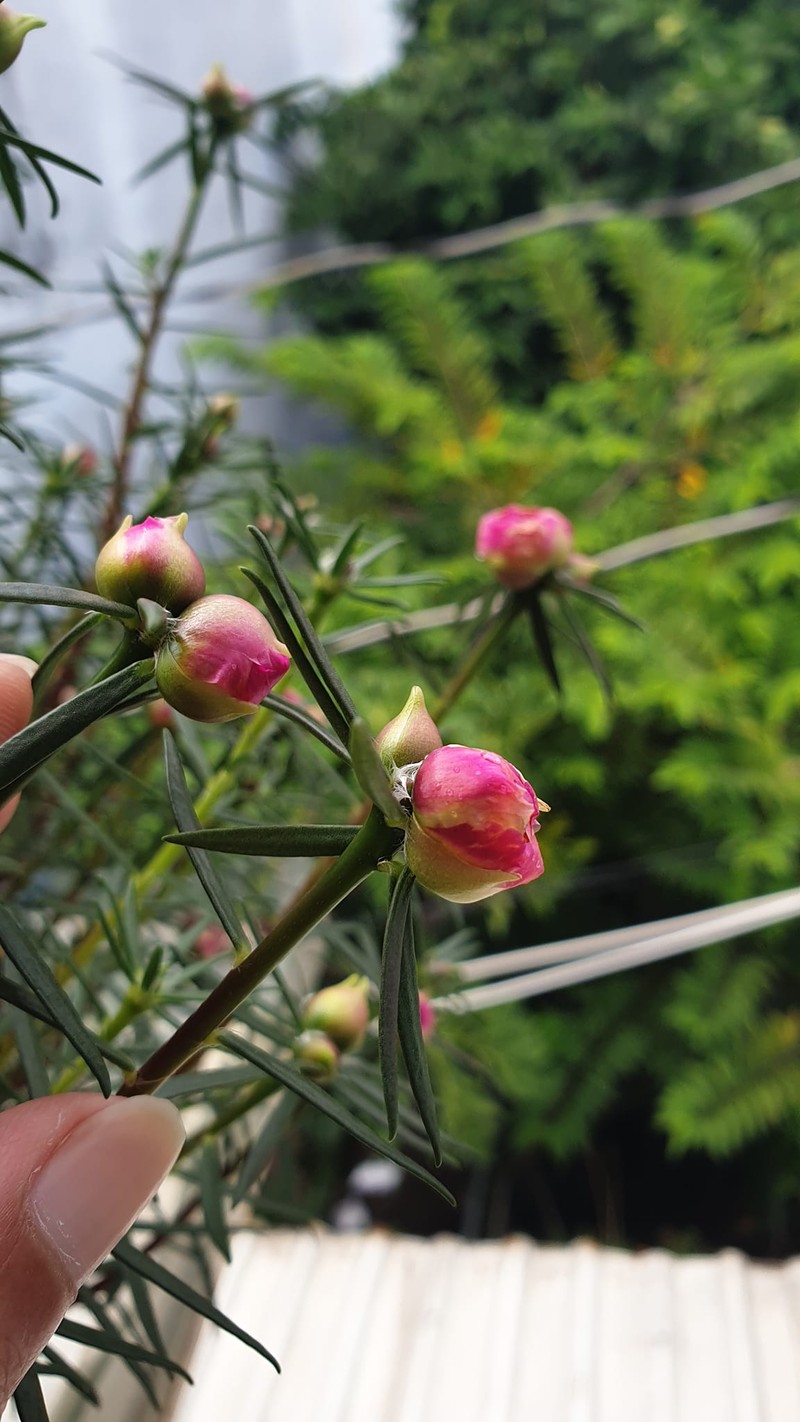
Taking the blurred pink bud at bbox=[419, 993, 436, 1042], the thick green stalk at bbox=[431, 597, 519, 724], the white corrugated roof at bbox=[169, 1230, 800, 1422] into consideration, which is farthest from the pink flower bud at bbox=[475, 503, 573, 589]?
the white corrugated roof at bbox=[169, 1230, 800, 1422]

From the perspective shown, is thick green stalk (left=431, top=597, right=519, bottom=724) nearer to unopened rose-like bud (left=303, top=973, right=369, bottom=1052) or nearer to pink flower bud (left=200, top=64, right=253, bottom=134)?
unopened rose-like bud (left=303, top=973, right=369, bottom=1052)

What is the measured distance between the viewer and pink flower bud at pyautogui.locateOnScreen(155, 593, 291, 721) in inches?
4.5

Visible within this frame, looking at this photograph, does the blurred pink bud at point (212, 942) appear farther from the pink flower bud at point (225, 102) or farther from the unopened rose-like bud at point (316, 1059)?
the pink flower bud at point (225, 102)

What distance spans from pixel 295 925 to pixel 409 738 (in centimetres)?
3

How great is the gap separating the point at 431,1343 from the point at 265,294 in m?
1.46

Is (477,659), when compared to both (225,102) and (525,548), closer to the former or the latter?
(525,548)

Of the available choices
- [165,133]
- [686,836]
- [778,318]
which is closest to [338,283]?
[165,133]

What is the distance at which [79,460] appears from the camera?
1.27 feet

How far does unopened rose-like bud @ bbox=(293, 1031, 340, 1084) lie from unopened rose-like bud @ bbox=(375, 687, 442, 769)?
11 cm

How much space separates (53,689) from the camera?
0.32 meters

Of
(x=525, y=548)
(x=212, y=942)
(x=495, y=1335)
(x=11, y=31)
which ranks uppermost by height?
(x=11, y=31)

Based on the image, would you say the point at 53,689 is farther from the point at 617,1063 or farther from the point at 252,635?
the point at 617,1063

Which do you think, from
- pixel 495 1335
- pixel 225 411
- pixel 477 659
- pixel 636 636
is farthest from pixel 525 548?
pixel 636 636

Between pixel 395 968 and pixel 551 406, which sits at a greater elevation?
pixel 395 968
